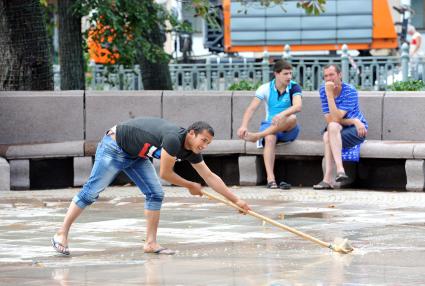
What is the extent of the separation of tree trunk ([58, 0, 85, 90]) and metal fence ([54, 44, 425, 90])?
1.63m

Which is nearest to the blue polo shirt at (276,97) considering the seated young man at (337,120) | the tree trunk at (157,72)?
the seated young man at (337,120)

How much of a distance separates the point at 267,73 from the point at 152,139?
12245 mm

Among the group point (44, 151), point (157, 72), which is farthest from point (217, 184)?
point (157, 72)

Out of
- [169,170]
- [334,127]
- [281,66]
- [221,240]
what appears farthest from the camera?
[281,66]

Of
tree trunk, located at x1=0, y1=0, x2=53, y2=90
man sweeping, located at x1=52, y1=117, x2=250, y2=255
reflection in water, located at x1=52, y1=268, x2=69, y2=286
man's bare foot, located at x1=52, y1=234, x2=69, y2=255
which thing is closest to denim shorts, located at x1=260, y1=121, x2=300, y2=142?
tree trunk, located at x1=0, y1=0, x2=53, y2=90

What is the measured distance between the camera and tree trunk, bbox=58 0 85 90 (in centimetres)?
1878

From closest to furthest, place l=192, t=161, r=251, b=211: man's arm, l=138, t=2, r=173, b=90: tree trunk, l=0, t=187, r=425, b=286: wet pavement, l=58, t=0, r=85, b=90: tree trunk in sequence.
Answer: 1. l=0, t=187, r=425, b=286: wet pavement
2. l=192, t=161, r=251, b=211: man's arm
3. l=58, t=0, r=85, b=90: tree trunk
4. l=138, t=2, r=173, b=90: tree trunk

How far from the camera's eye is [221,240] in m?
10.8

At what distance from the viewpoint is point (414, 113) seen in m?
15.2

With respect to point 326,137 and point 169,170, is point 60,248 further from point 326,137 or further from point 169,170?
point 326,137

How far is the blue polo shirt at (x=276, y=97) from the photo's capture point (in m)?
15.1

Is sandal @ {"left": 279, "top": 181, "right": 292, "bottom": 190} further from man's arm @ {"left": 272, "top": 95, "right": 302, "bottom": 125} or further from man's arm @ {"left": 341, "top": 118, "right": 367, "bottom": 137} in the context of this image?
man's arm @ {"left": 341, "top": 118, "right": 367, "bottom": 137}

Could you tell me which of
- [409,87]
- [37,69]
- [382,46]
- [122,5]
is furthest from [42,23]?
[382,46]

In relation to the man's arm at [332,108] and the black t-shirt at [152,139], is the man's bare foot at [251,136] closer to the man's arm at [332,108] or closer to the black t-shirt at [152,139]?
the man's arm at [332,108]
